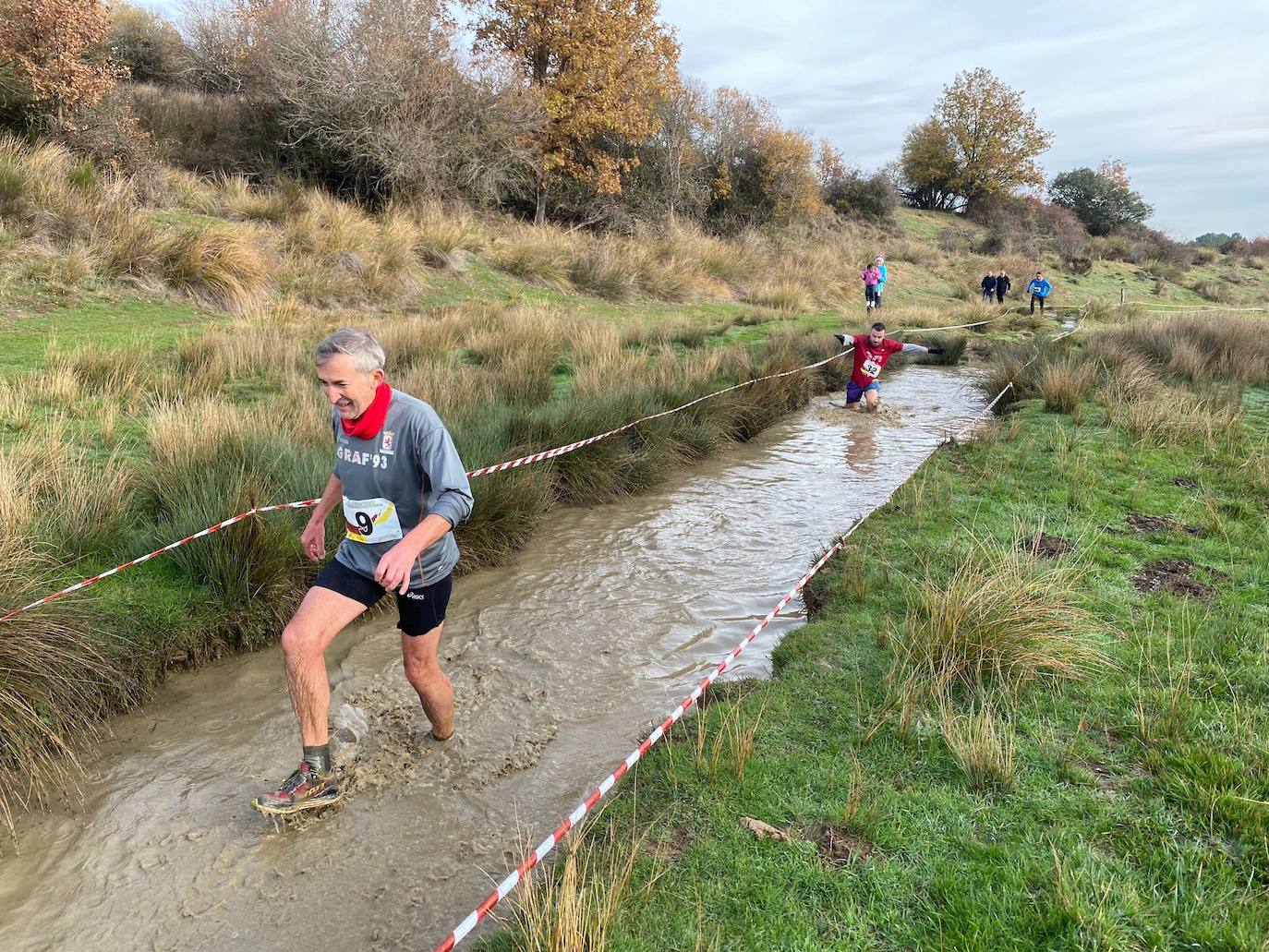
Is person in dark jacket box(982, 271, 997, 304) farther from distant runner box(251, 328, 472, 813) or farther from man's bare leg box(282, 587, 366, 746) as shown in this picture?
man's bare leg box(282, 587, 366, 746)

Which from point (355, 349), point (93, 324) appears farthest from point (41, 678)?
point (93, 324)

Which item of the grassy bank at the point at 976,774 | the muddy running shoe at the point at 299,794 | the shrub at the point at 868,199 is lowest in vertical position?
the muddy running shoe at the point at 299,794

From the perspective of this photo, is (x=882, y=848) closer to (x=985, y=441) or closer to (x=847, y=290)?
(x=985, y=441)

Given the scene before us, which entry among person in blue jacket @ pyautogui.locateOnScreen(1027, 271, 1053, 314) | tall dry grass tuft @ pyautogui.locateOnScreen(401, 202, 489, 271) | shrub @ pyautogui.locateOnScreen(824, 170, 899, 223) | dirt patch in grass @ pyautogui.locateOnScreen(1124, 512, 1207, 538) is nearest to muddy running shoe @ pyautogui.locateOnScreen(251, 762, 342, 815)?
dirt patch in grass @ pyautogui.locateOnScreen(1124, 512, 1207, 538)

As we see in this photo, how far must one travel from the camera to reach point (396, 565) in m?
2.93

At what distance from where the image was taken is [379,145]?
1912 centimetres

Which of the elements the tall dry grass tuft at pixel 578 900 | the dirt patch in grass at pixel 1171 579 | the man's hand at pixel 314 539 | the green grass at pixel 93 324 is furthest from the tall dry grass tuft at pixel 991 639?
the green grass at pixel 93 324

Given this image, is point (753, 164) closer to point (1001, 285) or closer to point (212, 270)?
point (1001, 285)

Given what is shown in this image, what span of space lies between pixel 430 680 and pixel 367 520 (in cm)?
88

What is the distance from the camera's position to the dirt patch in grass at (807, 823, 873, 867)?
9.39ft

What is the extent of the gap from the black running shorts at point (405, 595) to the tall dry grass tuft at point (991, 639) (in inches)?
87.5

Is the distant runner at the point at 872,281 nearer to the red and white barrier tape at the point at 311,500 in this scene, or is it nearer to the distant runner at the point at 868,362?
the red and white barrier tape at the point at 311,500

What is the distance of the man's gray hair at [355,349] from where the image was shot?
3098 mm

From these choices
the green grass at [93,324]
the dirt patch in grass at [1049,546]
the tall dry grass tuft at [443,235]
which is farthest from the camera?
the tall dry grass tuft at [443,235]
